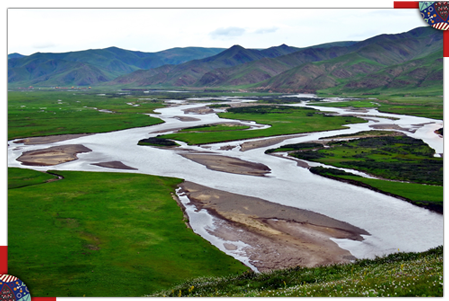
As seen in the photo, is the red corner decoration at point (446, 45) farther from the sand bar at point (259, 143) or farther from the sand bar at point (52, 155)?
the sand bar at point (52, 155)

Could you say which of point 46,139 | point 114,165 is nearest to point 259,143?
point 114,165

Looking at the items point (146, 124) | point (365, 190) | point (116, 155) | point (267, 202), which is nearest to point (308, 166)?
point (365, 190)

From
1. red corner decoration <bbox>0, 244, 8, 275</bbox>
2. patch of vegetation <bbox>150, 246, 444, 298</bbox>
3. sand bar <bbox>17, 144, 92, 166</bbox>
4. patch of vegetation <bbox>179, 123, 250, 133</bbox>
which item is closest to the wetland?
sand bar <bbox>17, 144, 92, 166</bbox>

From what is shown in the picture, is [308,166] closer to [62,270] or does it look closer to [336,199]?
[336,199]

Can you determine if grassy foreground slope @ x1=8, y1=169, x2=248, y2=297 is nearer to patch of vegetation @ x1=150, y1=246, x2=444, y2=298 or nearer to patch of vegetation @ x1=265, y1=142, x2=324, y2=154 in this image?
patch of vegetation @ x1=150, y1=246, x2=444, y2=298

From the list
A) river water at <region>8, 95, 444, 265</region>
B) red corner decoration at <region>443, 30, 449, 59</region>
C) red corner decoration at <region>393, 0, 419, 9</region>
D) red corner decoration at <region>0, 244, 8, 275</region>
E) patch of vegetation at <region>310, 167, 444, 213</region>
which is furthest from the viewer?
patch of vegetation at <region>310, 167, 444, 213</region>

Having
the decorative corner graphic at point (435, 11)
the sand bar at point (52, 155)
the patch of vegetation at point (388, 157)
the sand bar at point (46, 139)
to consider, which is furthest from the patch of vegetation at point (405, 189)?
the sand bar at point (46, 139)
